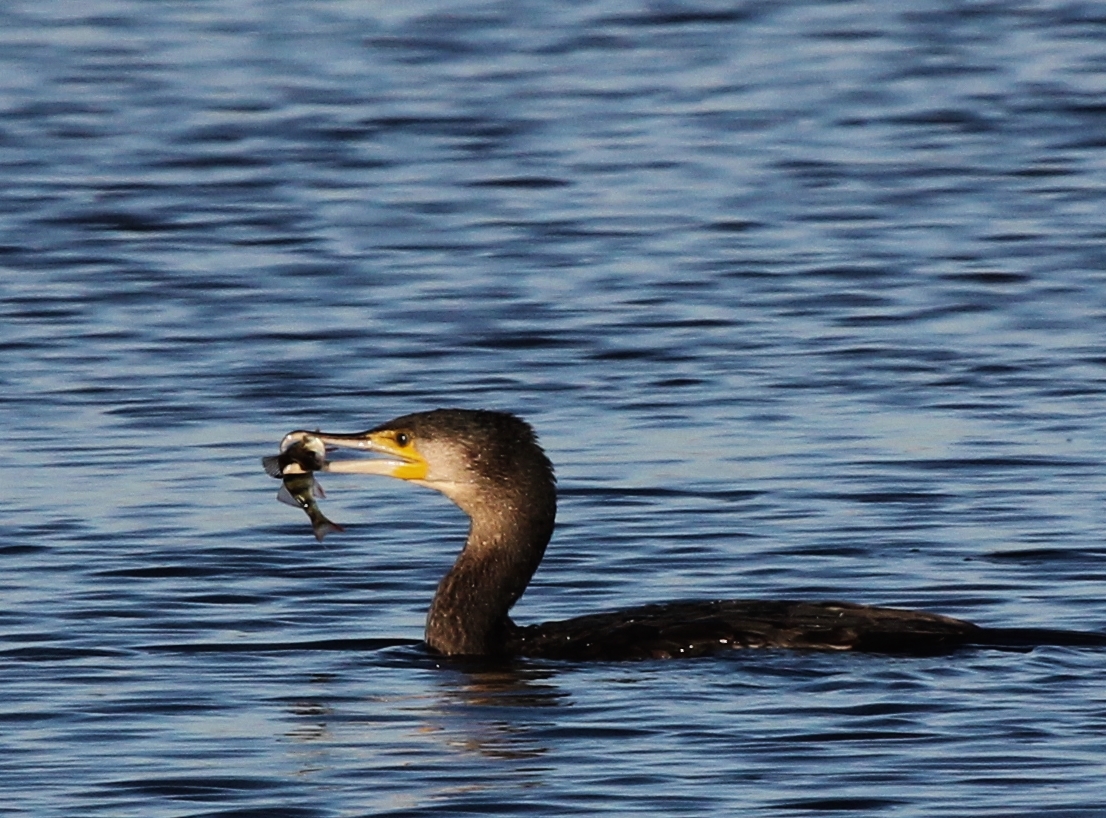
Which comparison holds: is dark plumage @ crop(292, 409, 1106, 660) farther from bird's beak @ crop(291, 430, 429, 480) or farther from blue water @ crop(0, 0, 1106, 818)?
blue water @ crop(0, 0, 1106, 818)

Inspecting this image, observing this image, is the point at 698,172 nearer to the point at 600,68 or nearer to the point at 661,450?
the point at 600,68

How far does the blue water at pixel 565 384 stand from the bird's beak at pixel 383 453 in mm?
638

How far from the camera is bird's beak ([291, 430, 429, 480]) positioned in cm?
1162

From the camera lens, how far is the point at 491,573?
1173 centimetres

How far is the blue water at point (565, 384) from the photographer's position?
32.8 feet

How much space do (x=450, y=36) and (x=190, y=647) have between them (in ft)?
61.0

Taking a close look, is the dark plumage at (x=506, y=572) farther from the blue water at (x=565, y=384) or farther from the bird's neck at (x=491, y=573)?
the blue water at (x=565, y=384)

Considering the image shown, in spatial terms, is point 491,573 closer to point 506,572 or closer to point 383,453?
point 506,572

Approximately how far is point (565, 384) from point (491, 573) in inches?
180

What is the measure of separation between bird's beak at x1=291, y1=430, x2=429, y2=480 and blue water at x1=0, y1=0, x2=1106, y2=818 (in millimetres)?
638

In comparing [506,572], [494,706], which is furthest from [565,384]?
[494,706]

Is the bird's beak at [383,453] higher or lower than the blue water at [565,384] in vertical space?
higher

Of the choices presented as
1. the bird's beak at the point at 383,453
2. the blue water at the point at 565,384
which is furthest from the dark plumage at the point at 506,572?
the blue water at the point at 565,384

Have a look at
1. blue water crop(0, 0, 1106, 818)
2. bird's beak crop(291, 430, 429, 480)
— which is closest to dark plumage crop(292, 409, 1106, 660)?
bird's beak crop(291, 430, 429, 480)
